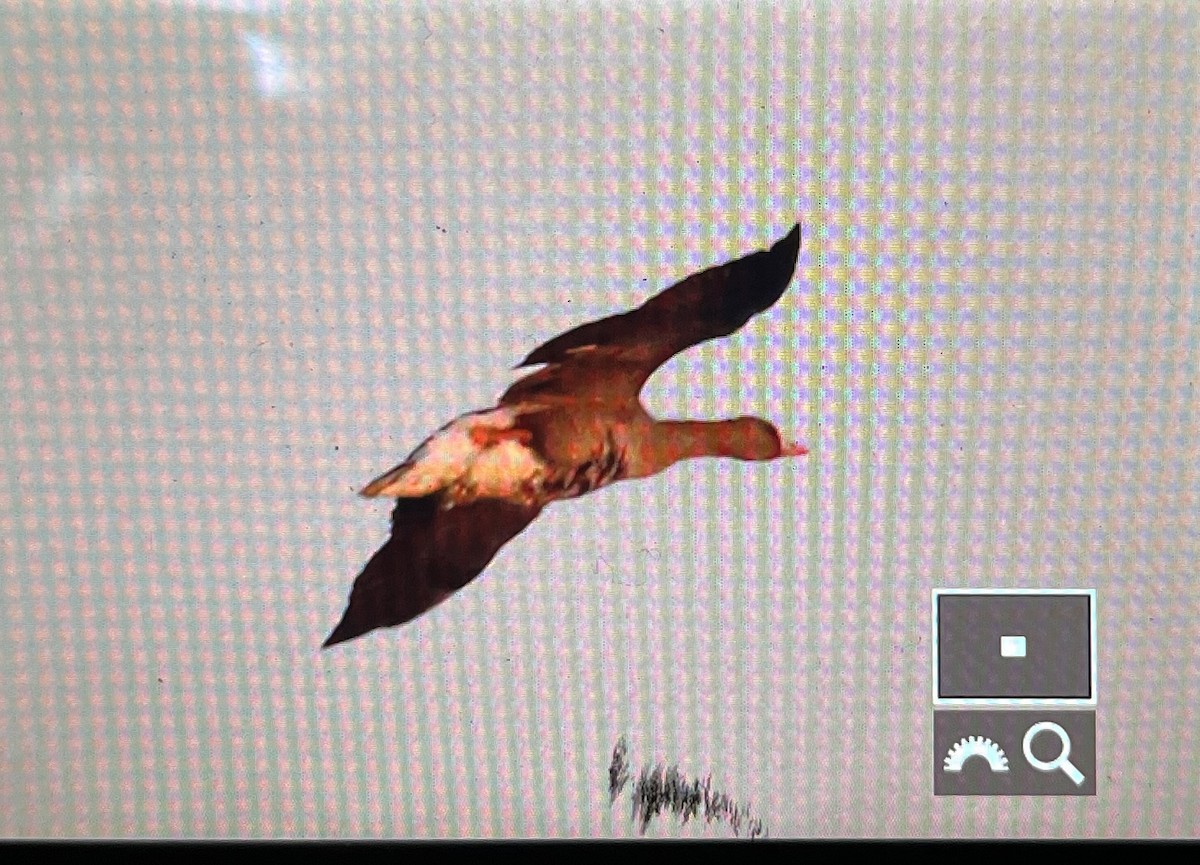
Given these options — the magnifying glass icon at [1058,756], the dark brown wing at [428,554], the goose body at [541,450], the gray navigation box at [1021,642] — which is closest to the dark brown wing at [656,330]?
the goose body at [541,450]

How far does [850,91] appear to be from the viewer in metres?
0.80

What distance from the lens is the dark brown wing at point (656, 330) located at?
81 centimetres

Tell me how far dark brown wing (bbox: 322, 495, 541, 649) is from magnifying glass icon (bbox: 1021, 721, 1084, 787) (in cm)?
48

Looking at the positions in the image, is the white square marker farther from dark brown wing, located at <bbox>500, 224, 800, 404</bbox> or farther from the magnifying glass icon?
dark brown wing, located at <bbox>500, 224, 800, 404</bbox>

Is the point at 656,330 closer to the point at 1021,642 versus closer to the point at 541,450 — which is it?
the point at 541,450

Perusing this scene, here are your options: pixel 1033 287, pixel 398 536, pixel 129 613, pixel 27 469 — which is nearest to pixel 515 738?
pixel 398 536

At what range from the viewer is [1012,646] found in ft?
2.69

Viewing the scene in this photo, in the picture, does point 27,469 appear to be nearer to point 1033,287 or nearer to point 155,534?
point 155,534

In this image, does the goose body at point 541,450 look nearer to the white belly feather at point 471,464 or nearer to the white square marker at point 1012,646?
the white belly feather at point 471,464

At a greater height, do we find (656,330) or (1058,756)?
(656,330)

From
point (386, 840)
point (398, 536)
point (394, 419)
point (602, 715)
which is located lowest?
point (386, 840)

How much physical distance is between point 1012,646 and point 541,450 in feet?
1.48

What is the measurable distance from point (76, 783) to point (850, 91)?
0.93 metres

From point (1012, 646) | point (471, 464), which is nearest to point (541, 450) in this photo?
point (471, 464)
